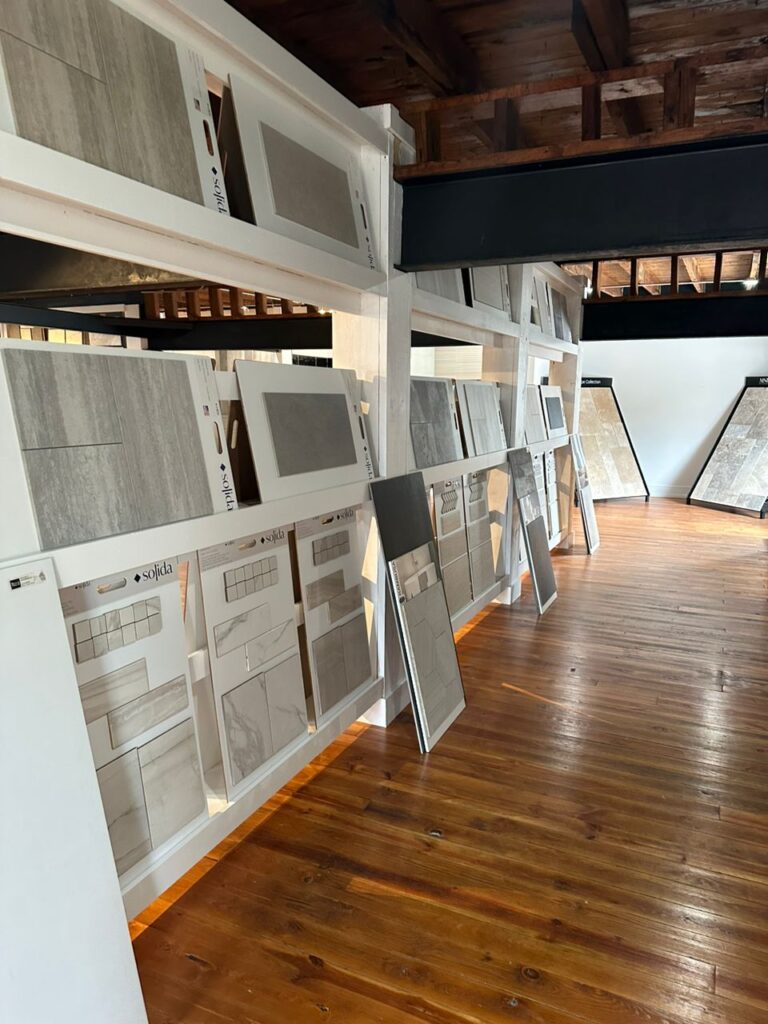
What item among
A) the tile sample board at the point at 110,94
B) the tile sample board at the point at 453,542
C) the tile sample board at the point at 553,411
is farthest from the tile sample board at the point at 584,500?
the tile sample board at the point at 110,94

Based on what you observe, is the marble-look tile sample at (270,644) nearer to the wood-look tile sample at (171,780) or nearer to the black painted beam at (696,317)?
the wood-look tile sample at (171,780)

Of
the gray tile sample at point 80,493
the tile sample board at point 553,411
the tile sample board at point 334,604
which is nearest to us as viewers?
the gray tile sample at point 80,493

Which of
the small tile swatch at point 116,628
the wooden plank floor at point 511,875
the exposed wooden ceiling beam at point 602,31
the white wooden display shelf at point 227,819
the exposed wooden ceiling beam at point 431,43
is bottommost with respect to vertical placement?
the wooden plank floor at point 511,875

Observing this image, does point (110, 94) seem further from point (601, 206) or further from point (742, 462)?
point (742, 462)

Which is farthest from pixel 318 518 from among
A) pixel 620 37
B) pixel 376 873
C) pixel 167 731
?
pixel 620 37

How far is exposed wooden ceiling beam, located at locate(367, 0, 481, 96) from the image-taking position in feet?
7.23

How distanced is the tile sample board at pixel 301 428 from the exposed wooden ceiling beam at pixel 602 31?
142 centimetres

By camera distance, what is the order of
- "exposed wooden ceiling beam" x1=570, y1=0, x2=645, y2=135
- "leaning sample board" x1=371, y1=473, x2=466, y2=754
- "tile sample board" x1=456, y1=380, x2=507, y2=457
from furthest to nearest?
"tile sample board" x1=456, y1=380, x2=507, y2=457 < "leaning sample board" x1=371, y1=473, x2=466, y2=754 < "exposed wooden ceiling beam" x1=570, y1=0, x2=645, y2=135

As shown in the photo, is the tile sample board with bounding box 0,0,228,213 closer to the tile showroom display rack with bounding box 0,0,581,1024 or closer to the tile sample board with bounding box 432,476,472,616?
the tile showroom display rack with bounding box 0,0,581,1024

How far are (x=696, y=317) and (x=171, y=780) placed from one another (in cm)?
493

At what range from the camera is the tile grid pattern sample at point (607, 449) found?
932cm

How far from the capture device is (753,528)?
24.6ft

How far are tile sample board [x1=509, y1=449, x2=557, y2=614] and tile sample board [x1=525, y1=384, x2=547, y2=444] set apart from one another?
1.00 feet

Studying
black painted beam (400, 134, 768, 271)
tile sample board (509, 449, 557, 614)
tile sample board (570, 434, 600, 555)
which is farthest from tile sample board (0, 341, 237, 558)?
tile sample board (570, 434, 600, 555)
